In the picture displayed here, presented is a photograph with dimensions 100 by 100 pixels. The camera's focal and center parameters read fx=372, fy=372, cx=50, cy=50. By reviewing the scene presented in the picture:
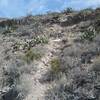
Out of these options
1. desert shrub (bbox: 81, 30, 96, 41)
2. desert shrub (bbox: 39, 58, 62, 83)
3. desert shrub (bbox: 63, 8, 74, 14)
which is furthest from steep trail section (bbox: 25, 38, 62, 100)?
desert shrub (bbox: 63, 8, 74, 14)

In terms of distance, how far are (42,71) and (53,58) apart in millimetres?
1263

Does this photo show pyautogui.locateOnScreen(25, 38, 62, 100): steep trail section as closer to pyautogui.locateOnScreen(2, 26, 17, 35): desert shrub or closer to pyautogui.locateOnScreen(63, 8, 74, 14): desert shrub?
pyautogui.locateOnScreen(2, 26, 17, 35): desert shrub

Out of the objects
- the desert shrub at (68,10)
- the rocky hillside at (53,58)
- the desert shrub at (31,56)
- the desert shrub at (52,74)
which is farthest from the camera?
the desert shrub at (68,10)

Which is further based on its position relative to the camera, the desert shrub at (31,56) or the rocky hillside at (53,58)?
the desert shrub at (31,56)

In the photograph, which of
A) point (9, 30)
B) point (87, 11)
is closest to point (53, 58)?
point (87, 11)

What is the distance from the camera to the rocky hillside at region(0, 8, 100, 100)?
12.7 m

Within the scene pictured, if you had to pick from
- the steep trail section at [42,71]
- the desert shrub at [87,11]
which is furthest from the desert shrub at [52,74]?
the desert shrub at [87,11]

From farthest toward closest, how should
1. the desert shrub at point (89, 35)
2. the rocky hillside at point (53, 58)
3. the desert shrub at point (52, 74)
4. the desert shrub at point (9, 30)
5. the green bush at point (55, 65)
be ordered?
1. the desert shrub at point (9, 30)
2. the desert shrub at point (89, 35)
3. the green bush at point (55, 65)
4. the desert shrub at point (52, 74)
5. the rocky hillside at point (53, 58)

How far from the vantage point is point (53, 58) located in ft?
51.6

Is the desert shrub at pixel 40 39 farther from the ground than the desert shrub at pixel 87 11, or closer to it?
closer to it

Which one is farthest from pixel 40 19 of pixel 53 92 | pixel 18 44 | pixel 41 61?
pixel 53 92

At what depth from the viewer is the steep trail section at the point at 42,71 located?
42.9ft

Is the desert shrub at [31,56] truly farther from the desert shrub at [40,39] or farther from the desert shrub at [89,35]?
the desert shrub at [89,35]

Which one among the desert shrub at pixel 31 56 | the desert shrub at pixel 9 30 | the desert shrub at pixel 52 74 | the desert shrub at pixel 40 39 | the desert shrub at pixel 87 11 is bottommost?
the desert shrub at pixel 52 74
